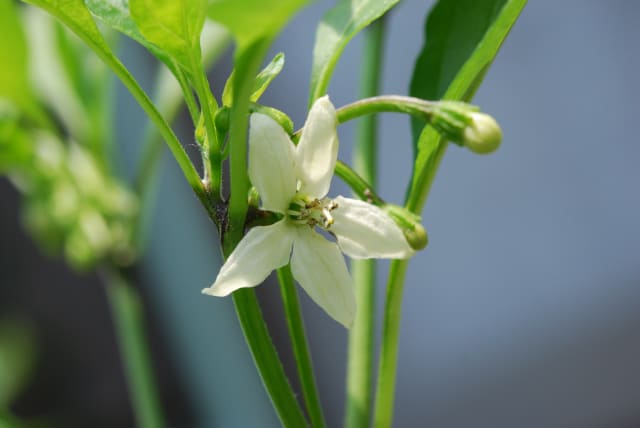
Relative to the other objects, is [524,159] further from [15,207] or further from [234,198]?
[234,198]

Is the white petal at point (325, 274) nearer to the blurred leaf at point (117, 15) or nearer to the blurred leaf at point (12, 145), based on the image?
the blurred leaf at point (117, 15)

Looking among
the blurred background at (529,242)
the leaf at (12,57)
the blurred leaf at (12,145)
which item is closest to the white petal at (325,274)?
the blurred leaf at (12,145)

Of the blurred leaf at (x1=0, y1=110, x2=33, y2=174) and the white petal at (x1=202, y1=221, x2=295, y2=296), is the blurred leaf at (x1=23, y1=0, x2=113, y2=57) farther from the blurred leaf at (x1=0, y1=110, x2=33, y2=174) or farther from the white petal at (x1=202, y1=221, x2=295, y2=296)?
the blurred leaf at (x1=0, y1=110, x2=33, y2=174)

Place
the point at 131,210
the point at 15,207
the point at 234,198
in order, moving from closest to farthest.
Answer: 1. the point at 234,198
2. the point at 131,210
3. the point at 15,207

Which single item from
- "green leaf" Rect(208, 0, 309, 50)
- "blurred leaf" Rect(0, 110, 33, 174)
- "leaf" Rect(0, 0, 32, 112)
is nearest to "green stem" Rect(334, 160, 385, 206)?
"green leaf" Rect(208, 0, 309, 50)

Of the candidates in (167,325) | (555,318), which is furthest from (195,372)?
(555,318)

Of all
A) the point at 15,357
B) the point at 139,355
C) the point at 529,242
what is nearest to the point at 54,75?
the point at 139,355
